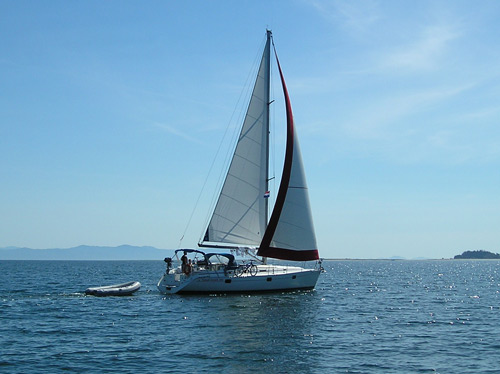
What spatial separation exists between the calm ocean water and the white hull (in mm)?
658

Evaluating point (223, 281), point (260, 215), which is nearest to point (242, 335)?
point (223, 281)

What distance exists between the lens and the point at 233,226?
38969 millimetres

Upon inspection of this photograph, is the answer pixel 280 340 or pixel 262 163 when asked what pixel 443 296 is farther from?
pixel 280 340

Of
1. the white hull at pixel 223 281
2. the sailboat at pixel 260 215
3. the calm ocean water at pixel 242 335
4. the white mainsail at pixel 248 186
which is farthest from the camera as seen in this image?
the white mainsail at pixel 248 186

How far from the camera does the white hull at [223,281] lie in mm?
36188

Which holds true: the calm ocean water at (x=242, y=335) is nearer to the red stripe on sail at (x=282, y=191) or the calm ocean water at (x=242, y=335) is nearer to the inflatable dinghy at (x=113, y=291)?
the inflatable dinghy at (x=113, y=291)

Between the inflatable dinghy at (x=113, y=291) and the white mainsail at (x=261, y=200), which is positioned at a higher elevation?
the white mainsail at (x=261, y=200)

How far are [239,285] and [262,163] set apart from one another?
9.02 metres

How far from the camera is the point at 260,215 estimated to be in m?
38.9

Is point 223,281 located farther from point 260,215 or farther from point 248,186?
point 248,186

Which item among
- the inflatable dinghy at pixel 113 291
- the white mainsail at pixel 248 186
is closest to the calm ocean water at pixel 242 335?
the inflatable dinghy at pixel 113 291

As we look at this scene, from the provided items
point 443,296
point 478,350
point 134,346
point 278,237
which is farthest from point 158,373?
point 443,296

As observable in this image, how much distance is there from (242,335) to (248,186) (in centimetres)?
1691

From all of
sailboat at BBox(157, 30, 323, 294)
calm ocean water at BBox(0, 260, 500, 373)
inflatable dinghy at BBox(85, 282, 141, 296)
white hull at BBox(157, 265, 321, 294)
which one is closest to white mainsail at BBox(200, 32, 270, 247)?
sailboat at BBox(157, 30, 323, 294)
